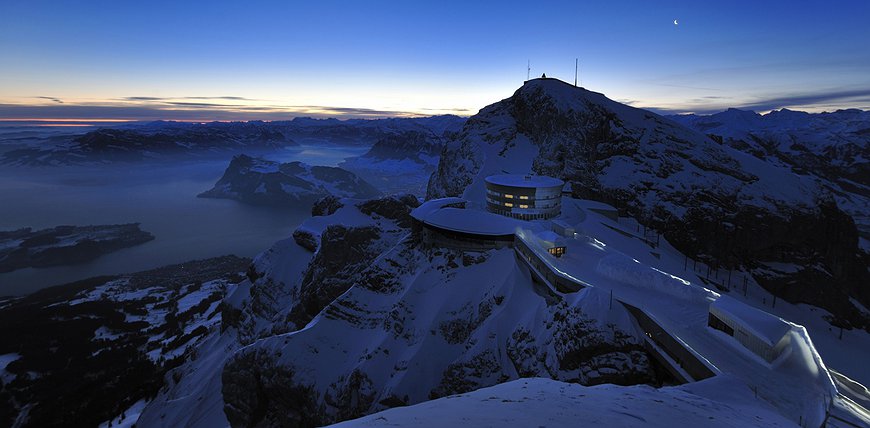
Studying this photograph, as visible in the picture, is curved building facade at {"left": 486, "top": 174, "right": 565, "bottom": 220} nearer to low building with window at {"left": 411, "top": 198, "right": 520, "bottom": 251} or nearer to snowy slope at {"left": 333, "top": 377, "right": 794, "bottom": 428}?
low building with window at {"left": 411, "top": 198, "right": 520, "bottom": 251}

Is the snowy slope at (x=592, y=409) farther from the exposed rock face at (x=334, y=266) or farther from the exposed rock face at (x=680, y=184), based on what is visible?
the exposed rock face at (x=680, y=184)

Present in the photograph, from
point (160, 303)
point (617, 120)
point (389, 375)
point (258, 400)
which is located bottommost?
point (160, 303)

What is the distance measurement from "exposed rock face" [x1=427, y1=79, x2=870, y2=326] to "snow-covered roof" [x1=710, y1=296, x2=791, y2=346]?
3139 inches

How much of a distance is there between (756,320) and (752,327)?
0.92 metres

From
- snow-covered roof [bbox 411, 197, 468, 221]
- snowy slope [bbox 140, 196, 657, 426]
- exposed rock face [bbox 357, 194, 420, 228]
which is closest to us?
snowy slope [bbox 140, 196, 657, 426]

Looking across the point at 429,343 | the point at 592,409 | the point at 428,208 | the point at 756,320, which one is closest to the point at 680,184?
the point at 428,208

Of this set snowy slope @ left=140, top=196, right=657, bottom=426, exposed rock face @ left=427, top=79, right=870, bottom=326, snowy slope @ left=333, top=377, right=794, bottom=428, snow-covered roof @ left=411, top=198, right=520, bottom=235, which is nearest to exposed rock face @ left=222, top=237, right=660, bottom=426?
snowy slope @ left=140, top=196, right=657, bottom=426

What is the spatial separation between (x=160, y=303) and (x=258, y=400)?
140525 mm

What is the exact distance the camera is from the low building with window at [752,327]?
25.1 metres

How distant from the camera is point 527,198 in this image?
7956 centimetres

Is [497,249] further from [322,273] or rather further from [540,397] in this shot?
[322,273]

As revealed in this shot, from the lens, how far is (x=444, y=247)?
62906 mm

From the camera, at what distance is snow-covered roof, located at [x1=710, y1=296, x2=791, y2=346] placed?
25.4m

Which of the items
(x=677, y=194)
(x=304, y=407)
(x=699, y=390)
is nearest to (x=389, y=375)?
(x=304, y=407)
